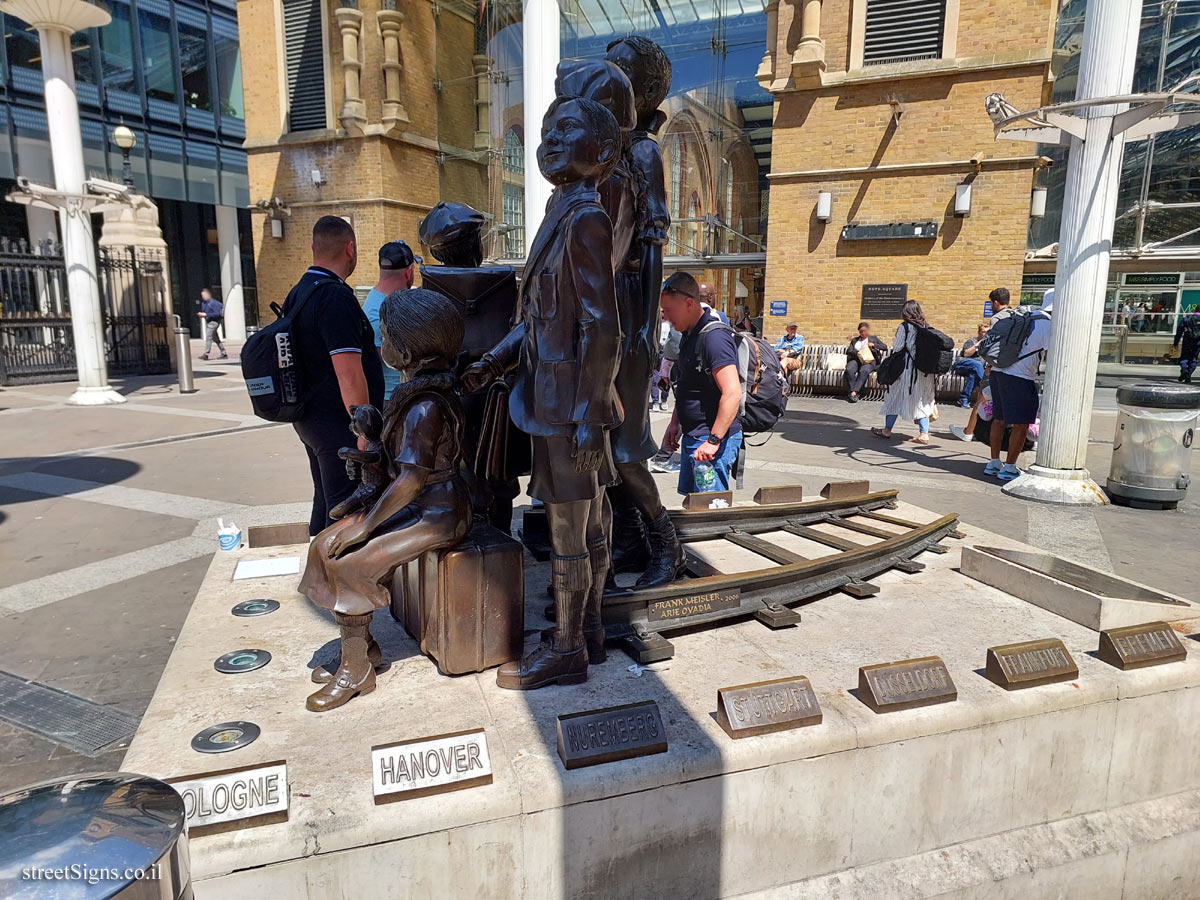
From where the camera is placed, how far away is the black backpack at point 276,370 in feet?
12.1

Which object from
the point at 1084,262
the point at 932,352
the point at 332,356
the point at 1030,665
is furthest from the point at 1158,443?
the point at 332,356

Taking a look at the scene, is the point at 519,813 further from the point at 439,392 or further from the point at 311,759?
the point at 439,392

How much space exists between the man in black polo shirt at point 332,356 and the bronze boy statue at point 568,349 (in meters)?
1.32

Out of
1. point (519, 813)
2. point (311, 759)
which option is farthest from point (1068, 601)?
point (311, 759)

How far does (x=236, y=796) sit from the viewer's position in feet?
6.57

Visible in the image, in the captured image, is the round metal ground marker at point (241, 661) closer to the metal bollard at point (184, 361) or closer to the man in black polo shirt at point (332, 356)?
the man in black polo shirt at point (332, 356)

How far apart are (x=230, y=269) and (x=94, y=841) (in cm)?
3117

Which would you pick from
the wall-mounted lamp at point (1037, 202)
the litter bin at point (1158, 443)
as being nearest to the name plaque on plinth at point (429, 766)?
the litter bin at point (1158, 443)

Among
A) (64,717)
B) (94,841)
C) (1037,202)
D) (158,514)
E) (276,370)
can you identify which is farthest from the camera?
(1037,202)

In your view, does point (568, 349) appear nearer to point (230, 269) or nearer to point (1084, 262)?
point (1084, 262)

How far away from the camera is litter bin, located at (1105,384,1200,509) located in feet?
23.3

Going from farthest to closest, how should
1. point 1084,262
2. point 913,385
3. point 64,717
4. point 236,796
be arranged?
1. point 913,385
2. point 1084,262
3. point 64,717
4. point 236,796

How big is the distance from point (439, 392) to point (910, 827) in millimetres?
2167

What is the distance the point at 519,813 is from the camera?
215 cm
